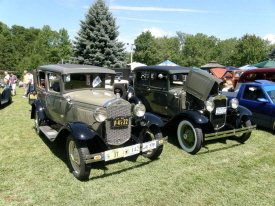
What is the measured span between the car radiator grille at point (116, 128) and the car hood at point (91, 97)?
Answer: 0.40m

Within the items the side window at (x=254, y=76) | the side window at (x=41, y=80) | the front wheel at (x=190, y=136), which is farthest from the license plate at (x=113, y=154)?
the side window at (x=254, y=76)

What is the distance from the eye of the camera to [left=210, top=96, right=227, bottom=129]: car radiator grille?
5.18 metres

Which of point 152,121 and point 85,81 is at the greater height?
point 85,81

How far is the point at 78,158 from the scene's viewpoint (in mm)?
3762

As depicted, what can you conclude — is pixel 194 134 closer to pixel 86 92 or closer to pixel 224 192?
pixel 224 192

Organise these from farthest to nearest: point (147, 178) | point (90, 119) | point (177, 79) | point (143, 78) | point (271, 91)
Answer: point (143, 78), point (271, 91), point (177, 79), point (90, 119), point (147, 178)

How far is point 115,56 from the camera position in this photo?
17000 millimetres

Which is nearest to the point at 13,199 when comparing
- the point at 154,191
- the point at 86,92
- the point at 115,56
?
the point at 154,191

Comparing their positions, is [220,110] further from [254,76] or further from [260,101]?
[254,76]

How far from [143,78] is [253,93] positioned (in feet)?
A: 11.7

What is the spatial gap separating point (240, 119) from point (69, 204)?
14.6 feet

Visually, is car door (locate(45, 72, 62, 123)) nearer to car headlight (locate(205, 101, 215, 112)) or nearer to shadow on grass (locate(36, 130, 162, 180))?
shadow on grass (locate(36, 130, 162, 180))

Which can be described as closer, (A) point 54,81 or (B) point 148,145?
(B) point 148,145

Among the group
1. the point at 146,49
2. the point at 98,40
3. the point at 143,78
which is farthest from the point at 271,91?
the point at 146,49
